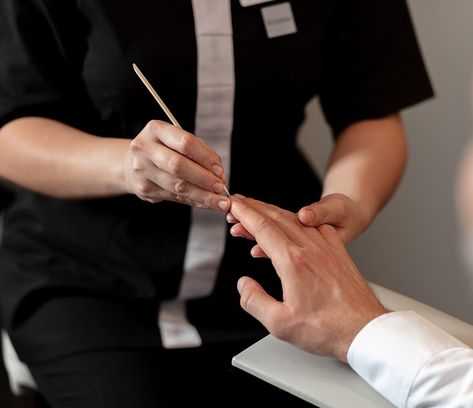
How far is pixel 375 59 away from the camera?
1.22 m

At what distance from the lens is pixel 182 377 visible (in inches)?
43.6

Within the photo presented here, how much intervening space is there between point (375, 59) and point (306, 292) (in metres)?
0.51

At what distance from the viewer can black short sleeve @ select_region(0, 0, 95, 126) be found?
1.05 meters

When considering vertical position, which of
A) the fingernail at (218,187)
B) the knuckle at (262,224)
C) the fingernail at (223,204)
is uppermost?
the fingernail at (218,187)

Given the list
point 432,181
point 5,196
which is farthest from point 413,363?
point 5,196

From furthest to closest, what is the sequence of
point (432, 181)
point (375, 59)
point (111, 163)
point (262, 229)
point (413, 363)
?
point (432, 181) < point (375, 59) < point (111, 163) < point (262, 229) < point (413, 363)

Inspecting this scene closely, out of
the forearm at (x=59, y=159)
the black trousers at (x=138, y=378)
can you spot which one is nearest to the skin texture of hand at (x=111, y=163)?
the forearm at (x=59, y=159)

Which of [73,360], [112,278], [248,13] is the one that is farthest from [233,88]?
[73,360]

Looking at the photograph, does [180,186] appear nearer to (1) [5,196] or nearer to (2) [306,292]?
(2) [306,292]

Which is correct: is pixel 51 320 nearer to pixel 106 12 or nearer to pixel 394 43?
pixel 106 12

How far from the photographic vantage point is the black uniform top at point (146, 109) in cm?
106

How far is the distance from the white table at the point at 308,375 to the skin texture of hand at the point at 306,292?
18mm

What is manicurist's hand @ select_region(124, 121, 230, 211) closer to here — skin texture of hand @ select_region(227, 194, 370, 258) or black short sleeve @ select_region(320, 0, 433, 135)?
skin texture of hand @ select_region(227, 194, 370, 258)

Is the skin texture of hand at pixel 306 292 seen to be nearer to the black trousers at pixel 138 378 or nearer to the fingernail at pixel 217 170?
the fingernail at pixel 217 170
